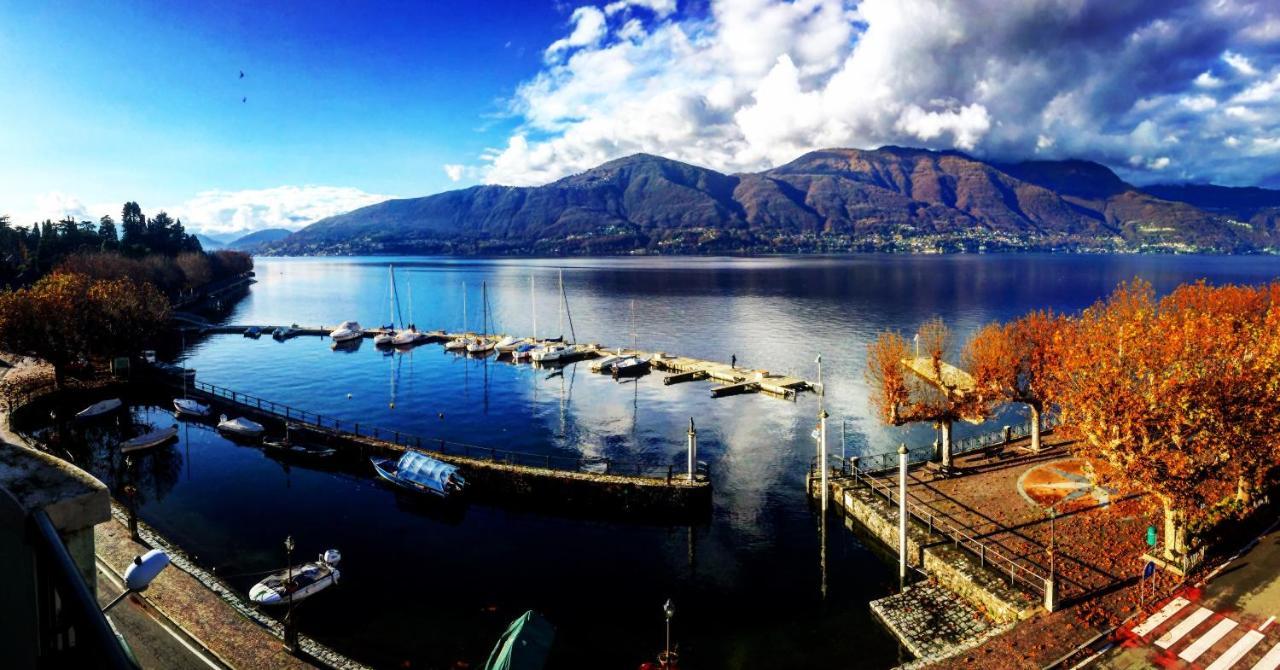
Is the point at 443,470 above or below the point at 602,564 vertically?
above

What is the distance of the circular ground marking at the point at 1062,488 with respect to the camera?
1150 inches

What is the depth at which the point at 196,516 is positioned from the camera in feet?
115

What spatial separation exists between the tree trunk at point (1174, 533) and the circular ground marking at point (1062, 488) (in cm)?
305

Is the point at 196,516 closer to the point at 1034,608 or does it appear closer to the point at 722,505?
the point at 722,505

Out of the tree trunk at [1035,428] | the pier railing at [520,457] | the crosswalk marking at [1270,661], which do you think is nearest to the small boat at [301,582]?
the pier railing at [520,457]

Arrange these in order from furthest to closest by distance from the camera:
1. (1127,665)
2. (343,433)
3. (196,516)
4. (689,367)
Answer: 1. (689,367)
2. (343,433)
3. (196,516)
4. (1127,665)

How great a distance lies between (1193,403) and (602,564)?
80.0ft

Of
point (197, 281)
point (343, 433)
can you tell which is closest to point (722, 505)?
point (343, 433)

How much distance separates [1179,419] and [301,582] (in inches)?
1340

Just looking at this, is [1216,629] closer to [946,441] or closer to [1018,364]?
[946,441]

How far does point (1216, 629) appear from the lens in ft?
65.1

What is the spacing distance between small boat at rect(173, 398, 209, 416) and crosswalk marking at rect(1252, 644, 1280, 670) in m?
63.3

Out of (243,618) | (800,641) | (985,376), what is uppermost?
(985,376)

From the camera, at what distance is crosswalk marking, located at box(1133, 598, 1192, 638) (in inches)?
788
